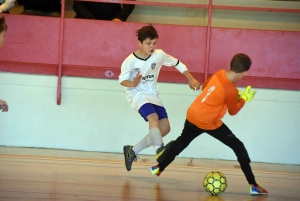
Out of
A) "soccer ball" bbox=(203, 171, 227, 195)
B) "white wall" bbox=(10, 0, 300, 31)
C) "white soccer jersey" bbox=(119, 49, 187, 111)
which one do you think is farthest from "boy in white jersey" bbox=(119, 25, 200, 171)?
"white wall" bbox=(10, 0, 300, 31)

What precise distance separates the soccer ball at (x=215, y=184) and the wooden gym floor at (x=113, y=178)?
53 mm

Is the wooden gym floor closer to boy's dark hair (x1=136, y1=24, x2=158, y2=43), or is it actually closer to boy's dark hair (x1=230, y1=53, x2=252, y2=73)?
boy's dark hair (x1=230, y1=53, x2=252, y2=73)

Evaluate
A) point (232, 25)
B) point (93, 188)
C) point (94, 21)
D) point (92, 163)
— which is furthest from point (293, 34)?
point (93, 188)

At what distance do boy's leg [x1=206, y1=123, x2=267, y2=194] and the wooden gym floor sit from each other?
18 cm

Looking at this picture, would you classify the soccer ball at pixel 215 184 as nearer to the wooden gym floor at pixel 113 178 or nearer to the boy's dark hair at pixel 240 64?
the wooden gym floor at pixel 113 178

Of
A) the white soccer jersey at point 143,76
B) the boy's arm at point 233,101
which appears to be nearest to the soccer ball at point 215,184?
the boy's arm at point 233,101

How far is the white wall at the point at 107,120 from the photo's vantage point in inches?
250

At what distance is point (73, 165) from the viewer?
5.39m

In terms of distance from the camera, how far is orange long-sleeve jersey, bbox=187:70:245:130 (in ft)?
14.2

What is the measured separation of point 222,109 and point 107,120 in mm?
2276

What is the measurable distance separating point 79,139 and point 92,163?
0.97 metres

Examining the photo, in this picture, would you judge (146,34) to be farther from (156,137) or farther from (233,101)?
(233,101)

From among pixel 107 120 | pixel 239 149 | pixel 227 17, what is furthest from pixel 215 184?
pixel 227 17

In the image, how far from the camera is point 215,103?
443 cm
